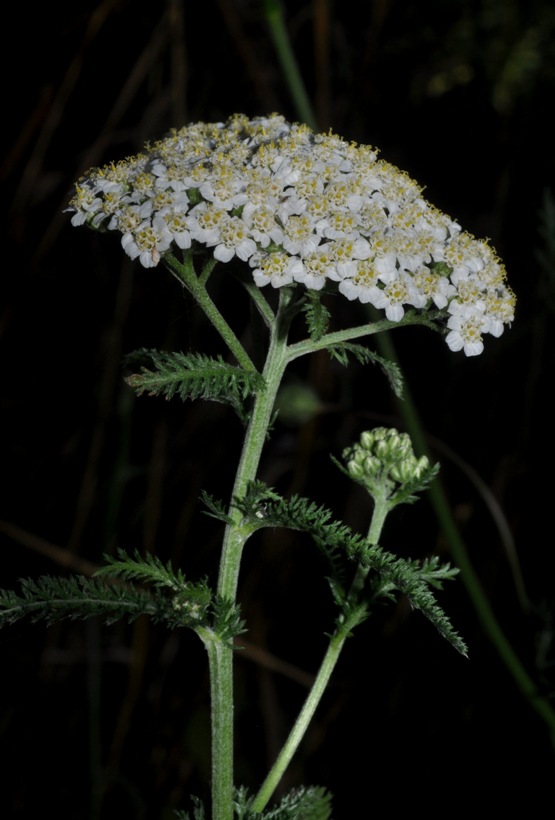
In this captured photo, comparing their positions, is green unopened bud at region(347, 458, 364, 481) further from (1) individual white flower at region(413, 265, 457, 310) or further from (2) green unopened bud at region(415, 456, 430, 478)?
(1) individual white flower at region(413, 265, 457, 310)

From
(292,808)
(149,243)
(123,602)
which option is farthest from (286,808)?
(149,243)

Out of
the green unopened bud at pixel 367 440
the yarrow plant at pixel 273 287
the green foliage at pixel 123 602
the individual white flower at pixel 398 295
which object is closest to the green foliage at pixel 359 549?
the yarrow plant at pixel 273 287

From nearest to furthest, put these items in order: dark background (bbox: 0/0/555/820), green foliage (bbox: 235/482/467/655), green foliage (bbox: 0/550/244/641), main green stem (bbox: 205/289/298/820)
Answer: green foliage (bbox: 235/482/467/655) → green foliage (bbox: 0/550/244/641) → main green stem (bbox: 205/289/298/820) → dark background (bbox: 0/0/555/820)

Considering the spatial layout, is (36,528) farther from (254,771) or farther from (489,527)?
(489,527)

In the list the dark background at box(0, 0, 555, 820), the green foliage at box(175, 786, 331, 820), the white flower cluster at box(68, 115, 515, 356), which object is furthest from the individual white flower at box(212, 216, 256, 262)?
the dark background at box(0, 0, 555, 820)

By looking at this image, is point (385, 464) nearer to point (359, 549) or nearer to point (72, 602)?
point (359, 549)

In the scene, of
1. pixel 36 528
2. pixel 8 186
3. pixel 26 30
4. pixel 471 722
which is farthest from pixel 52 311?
pixel 471 722
